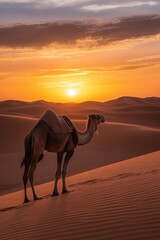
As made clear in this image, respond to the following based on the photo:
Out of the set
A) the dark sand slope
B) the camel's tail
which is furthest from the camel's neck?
the dark sand slope

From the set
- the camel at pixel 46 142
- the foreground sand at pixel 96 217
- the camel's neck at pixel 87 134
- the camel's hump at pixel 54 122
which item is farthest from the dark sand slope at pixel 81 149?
the foreground sand at pixel 96 217

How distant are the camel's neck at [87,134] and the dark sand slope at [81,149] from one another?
5284 millimetres

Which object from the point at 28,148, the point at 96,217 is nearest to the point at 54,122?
the point at 28,148

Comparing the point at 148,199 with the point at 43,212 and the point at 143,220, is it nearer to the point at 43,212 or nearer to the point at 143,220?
the point at 143,220

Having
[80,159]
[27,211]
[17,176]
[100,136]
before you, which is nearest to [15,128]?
[100,136]

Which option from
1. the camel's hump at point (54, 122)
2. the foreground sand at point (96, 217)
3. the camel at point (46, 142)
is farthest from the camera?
the camel's hump at point (54, 122)

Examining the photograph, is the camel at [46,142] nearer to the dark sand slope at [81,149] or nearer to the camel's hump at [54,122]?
the camel's hump at [54,122]

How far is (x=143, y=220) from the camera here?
5.11 m

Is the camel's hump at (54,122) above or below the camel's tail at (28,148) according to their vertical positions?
above

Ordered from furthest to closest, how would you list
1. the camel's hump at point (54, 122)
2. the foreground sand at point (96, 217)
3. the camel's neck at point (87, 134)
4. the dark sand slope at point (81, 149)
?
1. the dark sand slope at point (81, 149)
2. the camel's neck at point (87, 134)
3. the camel's hump at point (54, 122)
4. the foreground sand at point (96, 217)

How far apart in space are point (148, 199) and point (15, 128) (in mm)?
21248

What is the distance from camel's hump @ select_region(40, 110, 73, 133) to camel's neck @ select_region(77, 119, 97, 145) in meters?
0.66

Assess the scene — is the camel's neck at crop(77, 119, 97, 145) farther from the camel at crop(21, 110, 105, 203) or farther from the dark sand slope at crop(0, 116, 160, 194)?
the dark sand slope at crop(0, 116, 160, 194)

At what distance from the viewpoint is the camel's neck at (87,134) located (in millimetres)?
10520
